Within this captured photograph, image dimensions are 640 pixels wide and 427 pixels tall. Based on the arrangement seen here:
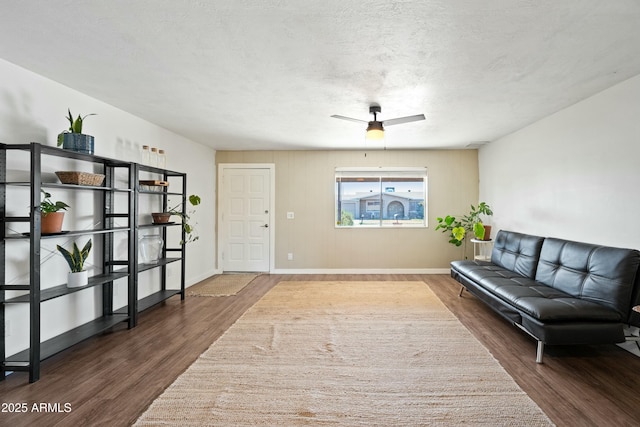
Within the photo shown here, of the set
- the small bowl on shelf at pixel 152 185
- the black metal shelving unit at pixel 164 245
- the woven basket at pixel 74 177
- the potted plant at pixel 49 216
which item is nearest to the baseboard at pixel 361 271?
the black metal shelving unit at pixel 164 245

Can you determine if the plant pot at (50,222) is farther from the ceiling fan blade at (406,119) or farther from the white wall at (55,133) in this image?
the ceiling fan blade at (406,119)

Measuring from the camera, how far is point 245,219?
5.82m

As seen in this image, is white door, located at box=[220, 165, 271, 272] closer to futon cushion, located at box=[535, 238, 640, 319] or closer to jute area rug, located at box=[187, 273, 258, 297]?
jute area rug, located at box=[187, 273, 258, 297]

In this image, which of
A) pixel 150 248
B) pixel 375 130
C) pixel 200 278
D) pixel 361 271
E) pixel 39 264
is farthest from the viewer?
pixel 361 271

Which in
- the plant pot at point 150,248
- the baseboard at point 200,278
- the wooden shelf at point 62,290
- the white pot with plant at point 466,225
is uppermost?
the white pot with plant at point 466,225

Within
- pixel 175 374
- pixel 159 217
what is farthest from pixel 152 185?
pixel 175 374

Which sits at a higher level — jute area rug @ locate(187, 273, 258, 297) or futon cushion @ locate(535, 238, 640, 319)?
futon cushion @ locate(535, 238, 640, 319)

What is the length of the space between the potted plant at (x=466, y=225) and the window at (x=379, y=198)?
18.8 inches

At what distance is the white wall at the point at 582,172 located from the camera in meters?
2.66

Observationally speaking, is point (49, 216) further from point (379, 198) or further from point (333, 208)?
point (379, 198)

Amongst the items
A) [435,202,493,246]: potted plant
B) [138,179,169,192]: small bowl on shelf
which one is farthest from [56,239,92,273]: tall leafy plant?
[435,202,493,246]: potted plant

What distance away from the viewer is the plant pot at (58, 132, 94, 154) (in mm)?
2520

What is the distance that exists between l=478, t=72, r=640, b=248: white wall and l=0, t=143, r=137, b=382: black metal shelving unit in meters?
4.70

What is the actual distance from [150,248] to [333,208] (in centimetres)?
319
